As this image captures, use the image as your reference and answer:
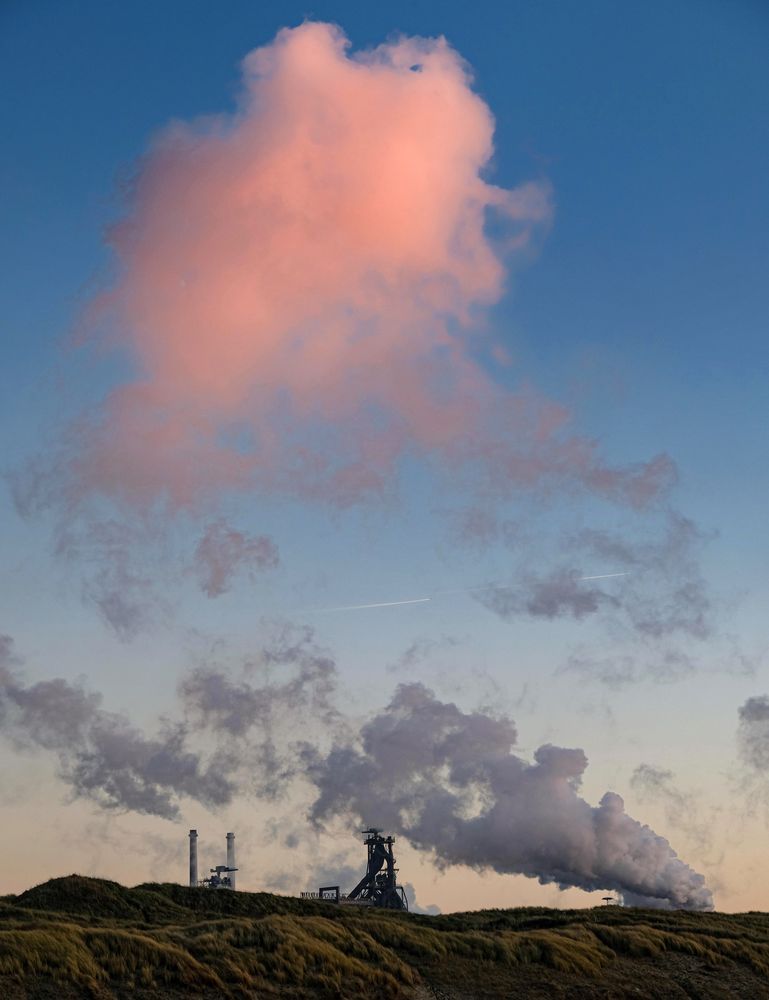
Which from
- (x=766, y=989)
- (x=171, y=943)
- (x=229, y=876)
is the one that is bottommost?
(x=766, y=989)

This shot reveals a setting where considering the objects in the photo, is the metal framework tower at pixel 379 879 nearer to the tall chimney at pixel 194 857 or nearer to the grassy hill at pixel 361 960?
the tall chimney at pixel 194 857

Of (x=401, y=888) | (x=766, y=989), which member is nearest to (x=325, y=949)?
(x=766, y=989)

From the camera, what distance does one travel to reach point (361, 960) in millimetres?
39094

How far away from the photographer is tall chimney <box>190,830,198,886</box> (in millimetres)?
122438

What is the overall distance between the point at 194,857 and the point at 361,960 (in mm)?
92669

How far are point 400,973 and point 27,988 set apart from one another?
1433 cm

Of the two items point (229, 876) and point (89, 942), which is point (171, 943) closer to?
point (89, 942)

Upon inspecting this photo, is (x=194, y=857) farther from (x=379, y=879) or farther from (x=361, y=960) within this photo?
(x=361, y=960)

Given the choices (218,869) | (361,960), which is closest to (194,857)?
(218,869)

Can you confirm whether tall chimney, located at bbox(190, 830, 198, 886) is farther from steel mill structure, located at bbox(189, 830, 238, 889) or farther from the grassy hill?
the grassy hill

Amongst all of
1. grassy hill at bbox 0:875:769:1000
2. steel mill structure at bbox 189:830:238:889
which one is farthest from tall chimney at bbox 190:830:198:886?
grassy hill at bbox 0:875:769:1000

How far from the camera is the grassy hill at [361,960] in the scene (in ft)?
106

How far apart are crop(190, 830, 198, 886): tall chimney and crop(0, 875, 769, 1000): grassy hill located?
69461 millimetres

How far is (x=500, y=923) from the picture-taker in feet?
203
